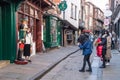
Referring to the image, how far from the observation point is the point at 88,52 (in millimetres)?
15953

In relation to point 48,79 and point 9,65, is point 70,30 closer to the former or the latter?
point 9,65

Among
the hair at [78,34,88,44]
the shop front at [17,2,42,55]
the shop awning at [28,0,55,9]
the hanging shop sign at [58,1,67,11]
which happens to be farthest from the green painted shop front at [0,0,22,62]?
the hanging shop sign at [58,1,67,11]

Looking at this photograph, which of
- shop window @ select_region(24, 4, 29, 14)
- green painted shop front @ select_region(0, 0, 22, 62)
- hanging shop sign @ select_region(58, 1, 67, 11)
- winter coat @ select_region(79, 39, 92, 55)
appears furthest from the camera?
hanging shop sign @ select_region(58, 1, 67, 11)

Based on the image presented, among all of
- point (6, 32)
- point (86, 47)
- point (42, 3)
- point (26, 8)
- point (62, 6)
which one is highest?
point (62, 6)

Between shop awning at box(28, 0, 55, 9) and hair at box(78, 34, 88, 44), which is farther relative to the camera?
shop awning at box(28, 0, 55, 9)

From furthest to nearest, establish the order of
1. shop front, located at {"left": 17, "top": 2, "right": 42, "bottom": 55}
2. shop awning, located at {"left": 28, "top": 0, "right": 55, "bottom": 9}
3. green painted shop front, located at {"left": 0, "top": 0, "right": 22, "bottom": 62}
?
shop awning, located at {"left": 28, "top": 0, "right": 55, "bottom": 9}
shop front, located at {"left": 17, "top": 2, "right": 42, "bottom": 55}
green painted shop front, located at {"left": 0, "top": 0, "right": 22, "bottom": 62}

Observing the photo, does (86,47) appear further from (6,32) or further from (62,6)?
(62,6)

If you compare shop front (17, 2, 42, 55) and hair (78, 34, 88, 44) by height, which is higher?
shop front (17, 2, 42, 55)

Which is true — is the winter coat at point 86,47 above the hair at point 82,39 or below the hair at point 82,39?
below

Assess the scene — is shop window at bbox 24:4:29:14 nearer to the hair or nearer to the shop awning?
the shop awning

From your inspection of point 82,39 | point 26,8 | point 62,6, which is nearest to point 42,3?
point 26,8

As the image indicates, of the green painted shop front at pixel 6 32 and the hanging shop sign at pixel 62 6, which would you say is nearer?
the green painted shop front at pixel 6 32

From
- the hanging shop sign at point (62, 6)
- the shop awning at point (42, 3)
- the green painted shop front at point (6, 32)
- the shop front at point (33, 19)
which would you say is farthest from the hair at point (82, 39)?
the hanging shop sign at point (62, 6)

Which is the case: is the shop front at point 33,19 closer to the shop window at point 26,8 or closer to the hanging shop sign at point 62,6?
the shop window at point 26,8
